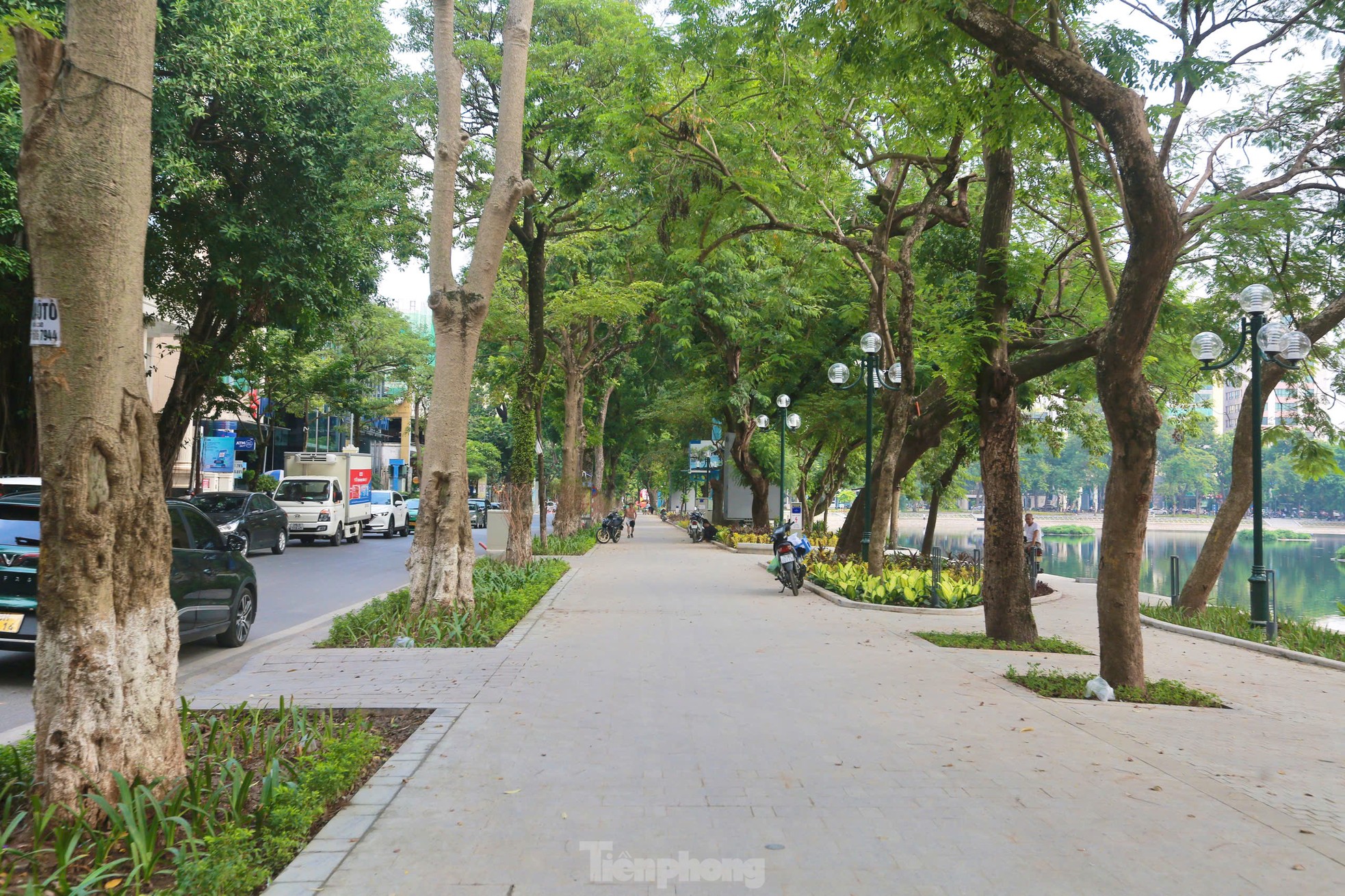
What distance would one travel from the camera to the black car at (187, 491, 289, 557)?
72.9 ft

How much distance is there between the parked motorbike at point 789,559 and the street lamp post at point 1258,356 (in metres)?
6.93

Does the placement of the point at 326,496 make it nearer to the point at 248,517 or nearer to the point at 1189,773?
the point at 248,517

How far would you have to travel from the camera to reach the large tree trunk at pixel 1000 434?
10914mm

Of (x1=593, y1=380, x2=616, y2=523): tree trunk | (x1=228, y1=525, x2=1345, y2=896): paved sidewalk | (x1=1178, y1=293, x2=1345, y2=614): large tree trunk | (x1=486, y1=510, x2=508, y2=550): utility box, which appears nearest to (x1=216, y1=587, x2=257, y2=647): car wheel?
(x1=228, y1=525, x2=1345, y2=896): paved sidewalk

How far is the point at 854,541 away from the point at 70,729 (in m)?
18.6

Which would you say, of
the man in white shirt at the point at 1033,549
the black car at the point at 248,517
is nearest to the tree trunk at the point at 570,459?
the black car at the point at 248,517

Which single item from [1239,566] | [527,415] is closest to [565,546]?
[527,415]

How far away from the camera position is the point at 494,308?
25.0 m

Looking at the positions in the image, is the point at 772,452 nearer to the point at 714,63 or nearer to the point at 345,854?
the point at 714,63

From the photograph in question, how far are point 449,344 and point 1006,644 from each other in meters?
7.32

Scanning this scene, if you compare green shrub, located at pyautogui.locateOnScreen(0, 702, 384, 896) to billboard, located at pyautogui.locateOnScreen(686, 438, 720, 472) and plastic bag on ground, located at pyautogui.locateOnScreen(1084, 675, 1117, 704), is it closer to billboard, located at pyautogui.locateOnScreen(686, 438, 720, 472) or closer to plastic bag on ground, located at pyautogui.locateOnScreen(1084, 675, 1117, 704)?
plastic bag on ground, located at pyautogui.locateOnScreen(1084, 675, 1117, 704)

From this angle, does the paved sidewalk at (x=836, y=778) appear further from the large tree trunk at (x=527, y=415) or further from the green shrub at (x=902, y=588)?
the large tree trunk at (x=527, y=415)

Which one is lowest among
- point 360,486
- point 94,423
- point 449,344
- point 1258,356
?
point 360,486

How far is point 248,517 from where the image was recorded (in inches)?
915
